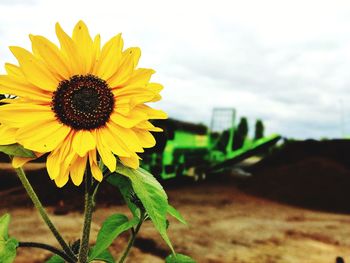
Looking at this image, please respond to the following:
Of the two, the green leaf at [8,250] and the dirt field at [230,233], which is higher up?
the green leaf at [8,250]

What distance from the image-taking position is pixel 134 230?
3.96ft

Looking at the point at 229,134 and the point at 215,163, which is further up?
the point at 229,134

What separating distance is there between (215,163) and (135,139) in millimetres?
10551

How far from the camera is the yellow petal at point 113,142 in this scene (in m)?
0.82

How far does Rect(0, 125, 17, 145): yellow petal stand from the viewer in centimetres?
81

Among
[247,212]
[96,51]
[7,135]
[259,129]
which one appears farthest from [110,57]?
[259,129]

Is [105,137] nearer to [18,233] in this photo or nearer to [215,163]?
[18,233]

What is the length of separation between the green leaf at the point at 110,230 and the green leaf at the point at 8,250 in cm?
18

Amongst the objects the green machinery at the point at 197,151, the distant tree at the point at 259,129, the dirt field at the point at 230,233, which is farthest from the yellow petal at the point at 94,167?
the distant tree at the point at 259,129

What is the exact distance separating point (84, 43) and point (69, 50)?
0.04 meters

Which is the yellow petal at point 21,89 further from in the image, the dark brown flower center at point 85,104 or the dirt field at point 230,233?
the dirt field at point 230,233

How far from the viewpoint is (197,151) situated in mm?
10438

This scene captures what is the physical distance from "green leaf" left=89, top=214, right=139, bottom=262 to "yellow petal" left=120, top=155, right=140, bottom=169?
0.88ft

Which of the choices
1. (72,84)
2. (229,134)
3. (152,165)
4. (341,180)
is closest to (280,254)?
(152,165)
